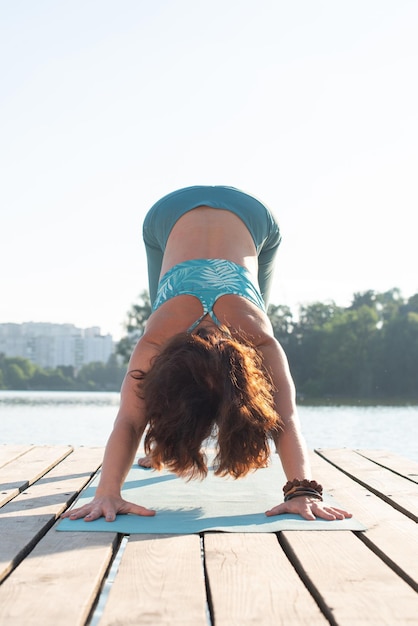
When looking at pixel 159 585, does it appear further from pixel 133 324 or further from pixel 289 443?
pixel 133 324

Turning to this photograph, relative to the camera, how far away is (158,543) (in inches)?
77.5

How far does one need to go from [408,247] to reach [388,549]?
47534mm

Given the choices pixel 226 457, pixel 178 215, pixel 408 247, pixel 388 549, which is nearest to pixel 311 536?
pixel 388 549

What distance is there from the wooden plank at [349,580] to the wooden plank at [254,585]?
4cm

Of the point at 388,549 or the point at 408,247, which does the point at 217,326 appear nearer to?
the point at 388,549

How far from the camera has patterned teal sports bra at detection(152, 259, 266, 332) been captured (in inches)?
108

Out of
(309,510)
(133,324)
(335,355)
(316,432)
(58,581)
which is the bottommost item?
(58,581)

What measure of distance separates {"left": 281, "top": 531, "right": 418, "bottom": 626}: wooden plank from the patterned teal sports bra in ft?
3.03

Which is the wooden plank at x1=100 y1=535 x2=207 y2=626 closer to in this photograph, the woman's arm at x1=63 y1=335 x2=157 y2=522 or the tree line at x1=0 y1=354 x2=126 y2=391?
the woman's arm at x1=63 y1=335 x2=157 y2=522

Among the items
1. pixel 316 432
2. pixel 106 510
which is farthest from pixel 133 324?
pixel 106 510

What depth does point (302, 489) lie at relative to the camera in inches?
93.6

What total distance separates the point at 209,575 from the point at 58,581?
315 millimetres

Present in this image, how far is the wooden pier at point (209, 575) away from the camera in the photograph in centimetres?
140

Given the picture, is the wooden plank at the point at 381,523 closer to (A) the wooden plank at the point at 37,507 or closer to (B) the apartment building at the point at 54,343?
(A) the wooden plank at the point at 37,507
